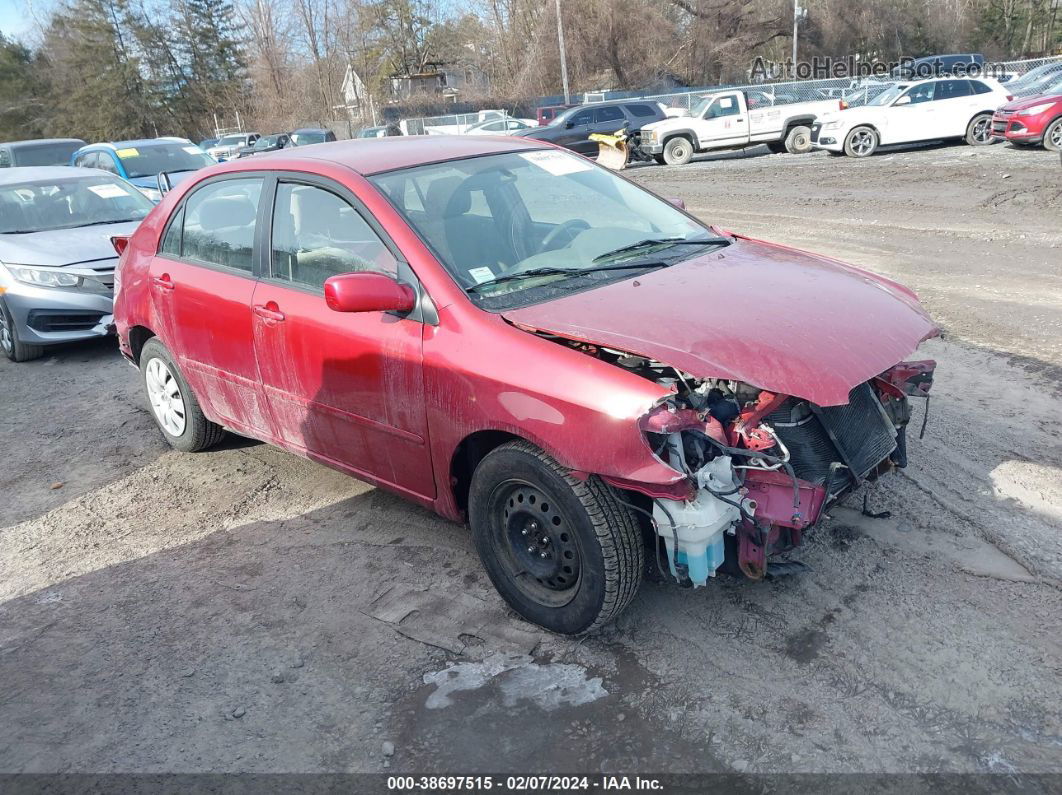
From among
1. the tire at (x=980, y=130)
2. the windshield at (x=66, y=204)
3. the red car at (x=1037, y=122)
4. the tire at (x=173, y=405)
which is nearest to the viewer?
the tire at (x=173, y=405)

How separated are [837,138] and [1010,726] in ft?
61.1

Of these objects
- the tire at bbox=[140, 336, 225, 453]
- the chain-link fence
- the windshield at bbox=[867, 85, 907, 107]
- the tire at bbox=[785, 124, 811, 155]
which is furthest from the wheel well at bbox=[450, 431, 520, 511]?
the chain-link fence

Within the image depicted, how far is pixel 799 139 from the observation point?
21859 mm

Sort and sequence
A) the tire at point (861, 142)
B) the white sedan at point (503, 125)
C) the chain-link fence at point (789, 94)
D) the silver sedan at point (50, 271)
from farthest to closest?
the white sedan at point (503, 125)
the chain-link fence at point (789, 94)
the tire at point (861, 142)
the silver sedan at point (50, 271)

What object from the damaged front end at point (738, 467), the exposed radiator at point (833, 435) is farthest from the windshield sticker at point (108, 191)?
the exposed radiator at point (833, 435)

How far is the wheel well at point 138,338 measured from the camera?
549cm

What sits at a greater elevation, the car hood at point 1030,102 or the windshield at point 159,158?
the windshield at point 159,158

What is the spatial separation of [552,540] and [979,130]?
19.2 m

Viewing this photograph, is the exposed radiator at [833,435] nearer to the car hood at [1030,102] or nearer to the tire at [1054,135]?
the tire at [1054,135]

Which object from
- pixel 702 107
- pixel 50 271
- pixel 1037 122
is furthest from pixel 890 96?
pixel 50 271

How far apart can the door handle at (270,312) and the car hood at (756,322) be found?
1.35 metres

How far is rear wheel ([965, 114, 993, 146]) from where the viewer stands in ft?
61.0

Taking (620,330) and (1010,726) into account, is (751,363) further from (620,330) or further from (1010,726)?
(1010,726)

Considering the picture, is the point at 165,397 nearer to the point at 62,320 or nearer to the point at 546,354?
the point at 62,320
